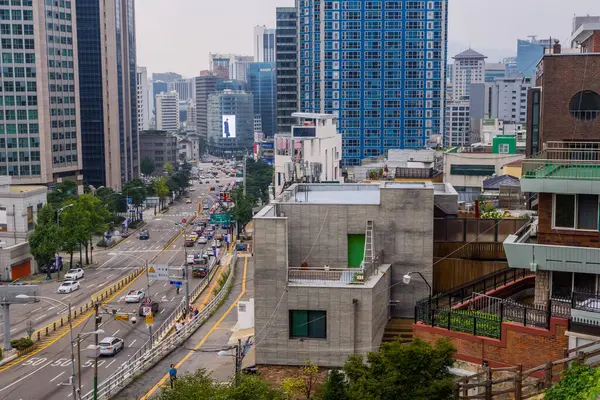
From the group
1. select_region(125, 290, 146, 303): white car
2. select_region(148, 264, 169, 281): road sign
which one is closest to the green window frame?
select_region(148, 264, 169, 281): road sign

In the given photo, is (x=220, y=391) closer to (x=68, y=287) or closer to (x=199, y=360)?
(x=199, y=360)

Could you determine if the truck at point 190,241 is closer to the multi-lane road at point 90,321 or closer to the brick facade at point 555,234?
the multi-lane road at point 90,321

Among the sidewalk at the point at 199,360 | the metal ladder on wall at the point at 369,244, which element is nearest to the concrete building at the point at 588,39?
the metal ladder on wall at the point at 369,244

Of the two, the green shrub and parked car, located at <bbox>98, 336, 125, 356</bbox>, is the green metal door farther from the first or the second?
the green shrub

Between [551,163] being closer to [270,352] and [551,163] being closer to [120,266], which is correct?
[270,352]

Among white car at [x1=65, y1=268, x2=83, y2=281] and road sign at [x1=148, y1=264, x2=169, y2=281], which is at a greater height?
road sign at [x1=148, y1=264, x2=169, y2=281]

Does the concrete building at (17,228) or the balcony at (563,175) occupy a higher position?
the balcony at (563,175)
